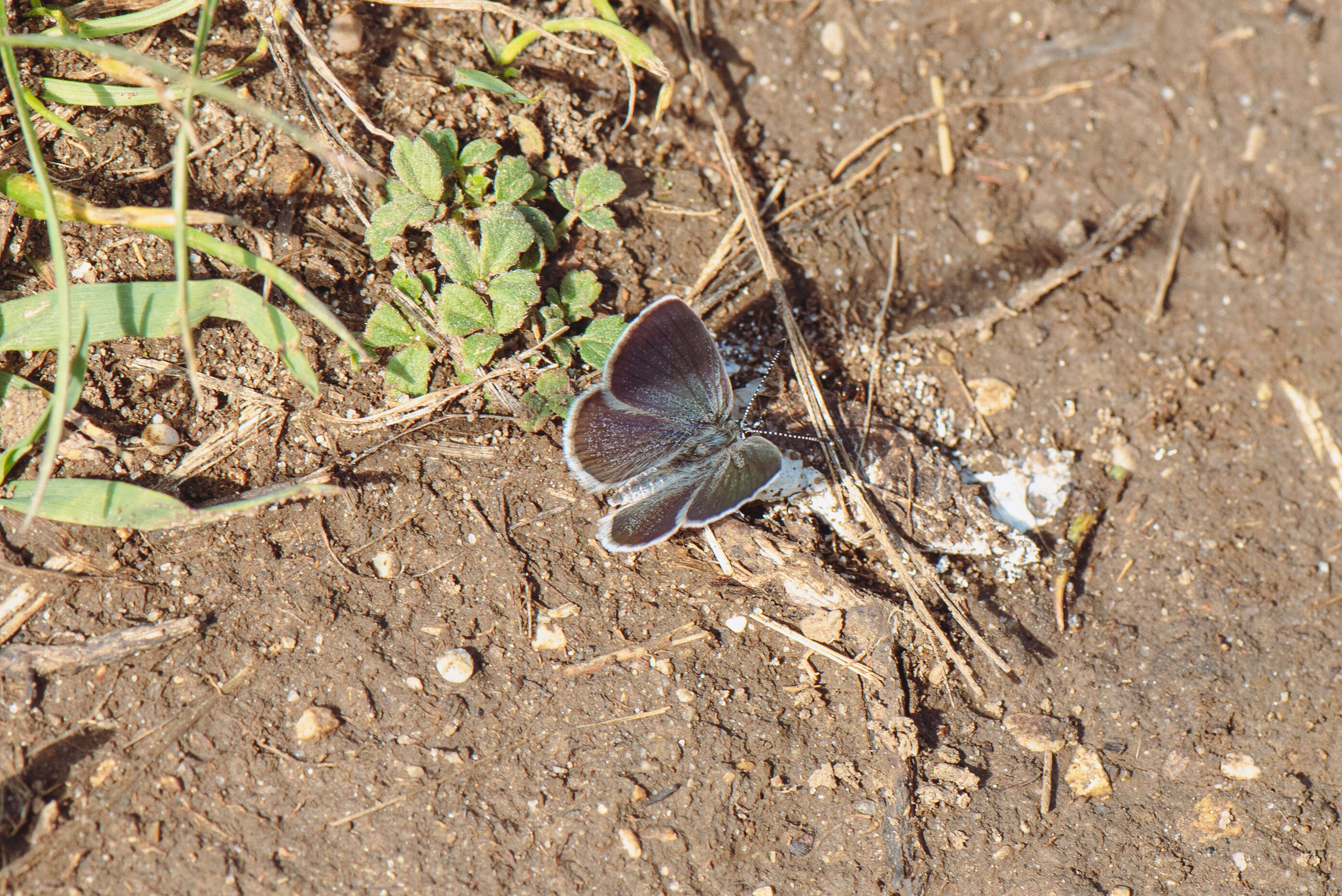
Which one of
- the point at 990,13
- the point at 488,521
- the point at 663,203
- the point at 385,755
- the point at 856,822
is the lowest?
the point at 856,822

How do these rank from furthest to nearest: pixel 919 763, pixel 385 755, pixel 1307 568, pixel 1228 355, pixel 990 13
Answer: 1. pixel 990 13
2. pixel 1228 355
3. pixel 1307 568
4. pixel 919 763
5. pixel 385 755

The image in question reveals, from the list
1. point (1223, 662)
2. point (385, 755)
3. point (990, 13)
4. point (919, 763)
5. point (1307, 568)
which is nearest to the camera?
point (385, 755)

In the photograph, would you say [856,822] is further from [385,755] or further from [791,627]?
[385,755]

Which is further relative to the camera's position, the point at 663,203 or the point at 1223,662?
the point at 663,203

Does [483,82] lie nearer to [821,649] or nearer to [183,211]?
[183,211]

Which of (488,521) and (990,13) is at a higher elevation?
(990,13)

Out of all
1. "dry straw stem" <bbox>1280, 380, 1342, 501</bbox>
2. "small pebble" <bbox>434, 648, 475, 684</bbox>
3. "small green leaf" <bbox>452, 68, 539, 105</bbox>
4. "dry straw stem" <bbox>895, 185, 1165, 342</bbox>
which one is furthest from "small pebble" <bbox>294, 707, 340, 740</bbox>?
"dry straw stem" <bbox>1280, 380, 1342, 501</bbox>

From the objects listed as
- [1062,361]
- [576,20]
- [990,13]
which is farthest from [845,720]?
[990,13]

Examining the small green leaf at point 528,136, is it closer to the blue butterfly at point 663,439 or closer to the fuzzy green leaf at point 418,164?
the fuzzy green leaf at point 418,164

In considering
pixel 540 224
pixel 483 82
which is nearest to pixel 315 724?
pixel 540 224
